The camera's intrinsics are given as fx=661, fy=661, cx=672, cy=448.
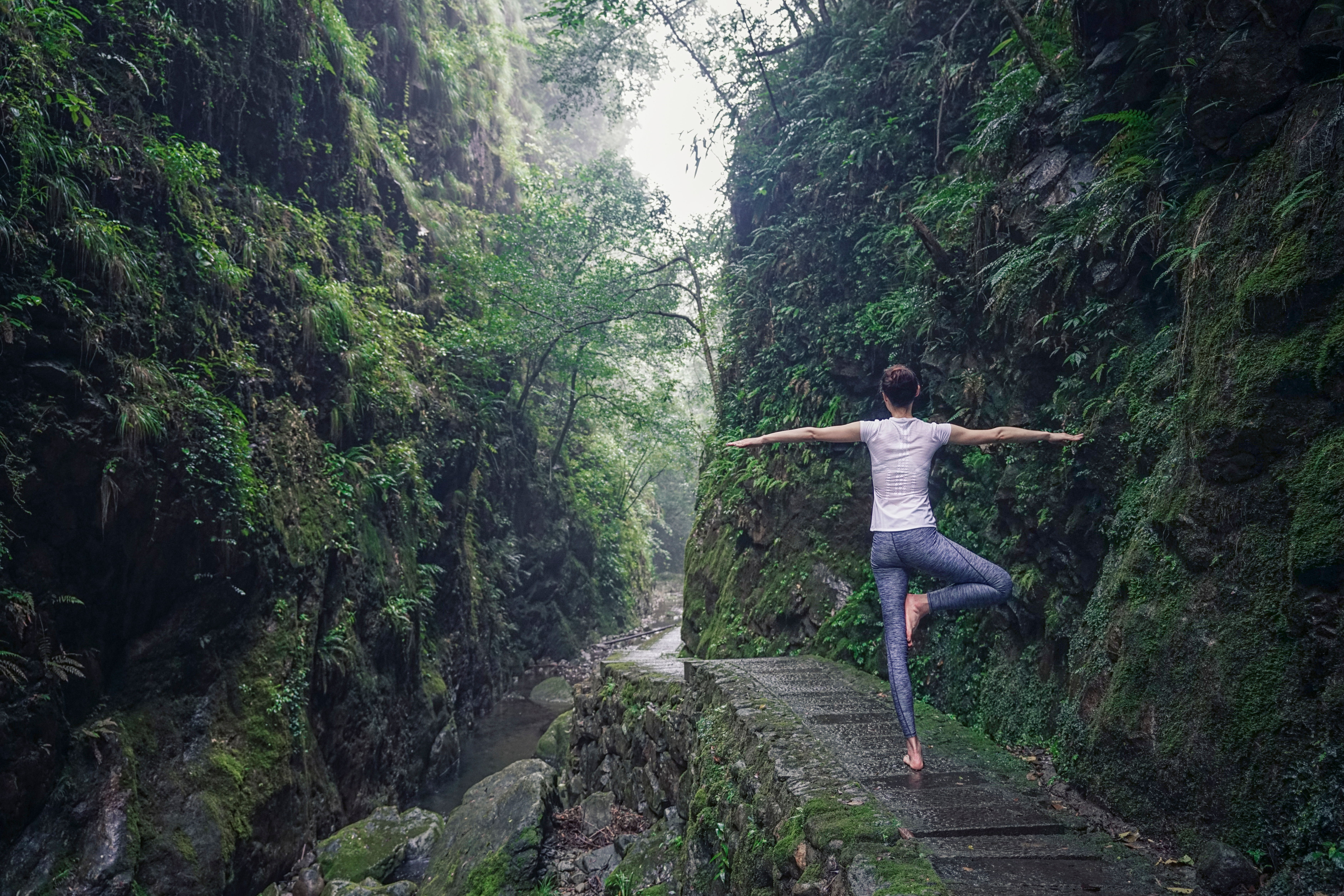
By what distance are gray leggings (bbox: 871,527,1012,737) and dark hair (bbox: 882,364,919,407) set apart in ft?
2.39

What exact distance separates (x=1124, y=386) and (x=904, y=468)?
4.27ft

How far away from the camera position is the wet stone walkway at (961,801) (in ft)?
8.14

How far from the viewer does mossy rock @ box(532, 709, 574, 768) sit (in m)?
10.8

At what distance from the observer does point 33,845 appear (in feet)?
17.3

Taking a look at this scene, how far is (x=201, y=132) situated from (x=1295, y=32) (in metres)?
10.9

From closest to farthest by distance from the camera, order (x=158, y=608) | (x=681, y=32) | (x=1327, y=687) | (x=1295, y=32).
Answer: (x=1327, y=687), (x=1295, y=32), (x=158, y=608), (x=681, y=32)

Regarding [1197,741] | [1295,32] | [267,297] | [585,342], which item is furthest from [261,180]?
[1197,741]

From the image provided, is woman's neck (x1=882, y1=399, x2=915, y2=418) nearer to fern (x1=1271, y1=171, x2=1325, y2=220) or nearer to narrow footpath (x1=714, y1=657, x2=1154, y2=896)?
fern (x1=1271, y1=171, x2=1325, y2=220)

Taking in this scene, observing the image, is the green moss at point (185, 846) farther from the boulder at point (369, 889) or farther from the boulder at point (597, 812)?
the boulder at point (597, 812)

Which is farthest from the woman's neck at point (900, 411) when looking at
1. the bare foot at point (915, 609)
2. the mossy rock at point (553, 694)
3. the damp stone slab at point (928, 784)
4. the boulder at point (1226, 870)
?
the mossy rock at point (553, 694)

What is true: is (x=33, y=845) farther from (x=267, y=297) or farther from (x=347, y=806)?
(x=267, y=297)

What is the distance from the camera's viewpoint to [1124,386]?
3.67m

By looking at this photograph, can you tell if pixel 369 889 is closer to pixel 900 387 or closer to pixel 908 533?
pixel 908 533

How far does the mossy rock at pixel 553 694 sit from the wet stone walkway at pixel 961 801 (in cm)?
1004
